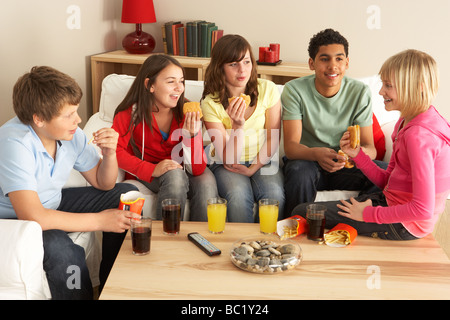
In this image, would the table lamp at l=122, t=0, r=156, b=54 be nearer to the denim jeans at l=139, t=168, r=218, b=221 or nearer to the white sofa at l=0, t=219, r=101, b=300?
the denim jeans at l=139, t=168, r=218, b=221

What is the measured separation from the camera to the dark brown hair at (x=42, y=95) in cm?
190

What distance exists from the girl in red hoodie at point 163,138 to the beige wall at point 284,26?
3.62 feet

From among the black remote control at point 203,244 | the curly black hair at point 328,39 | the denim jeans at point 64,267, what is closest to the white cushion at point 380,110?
the curly black hair at point 328,39

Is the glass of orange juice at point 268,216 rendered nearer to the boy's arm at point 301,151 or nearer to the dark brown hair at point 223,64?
the boy's arm at point 301,151

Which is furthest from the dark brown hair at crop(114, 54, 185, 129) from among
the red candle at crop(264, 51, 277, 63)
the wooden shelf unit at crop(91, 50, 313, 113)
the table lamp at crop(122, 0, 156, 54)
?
the table lamp at crop(122, 0, 156, 54)

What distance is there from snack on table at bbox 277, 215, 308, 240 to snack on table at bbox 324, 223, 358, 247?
91 millimetres

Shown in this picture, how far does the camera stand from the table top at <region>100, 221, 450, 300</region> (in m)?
1.56

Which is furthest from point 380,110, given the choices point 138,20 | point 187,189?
point 138,20

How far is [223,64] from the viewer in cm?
255

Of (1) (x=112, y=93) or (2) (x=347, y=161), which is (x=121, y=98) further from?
(2) (x=347, y=161)

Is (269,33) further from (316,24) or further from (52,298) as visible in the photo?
(52,298)

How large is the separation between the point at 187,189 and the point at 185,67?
182 centimetres

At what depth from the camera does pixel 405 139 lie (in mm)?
1928

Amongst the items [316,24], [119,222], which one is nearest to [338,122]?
[119,222]
